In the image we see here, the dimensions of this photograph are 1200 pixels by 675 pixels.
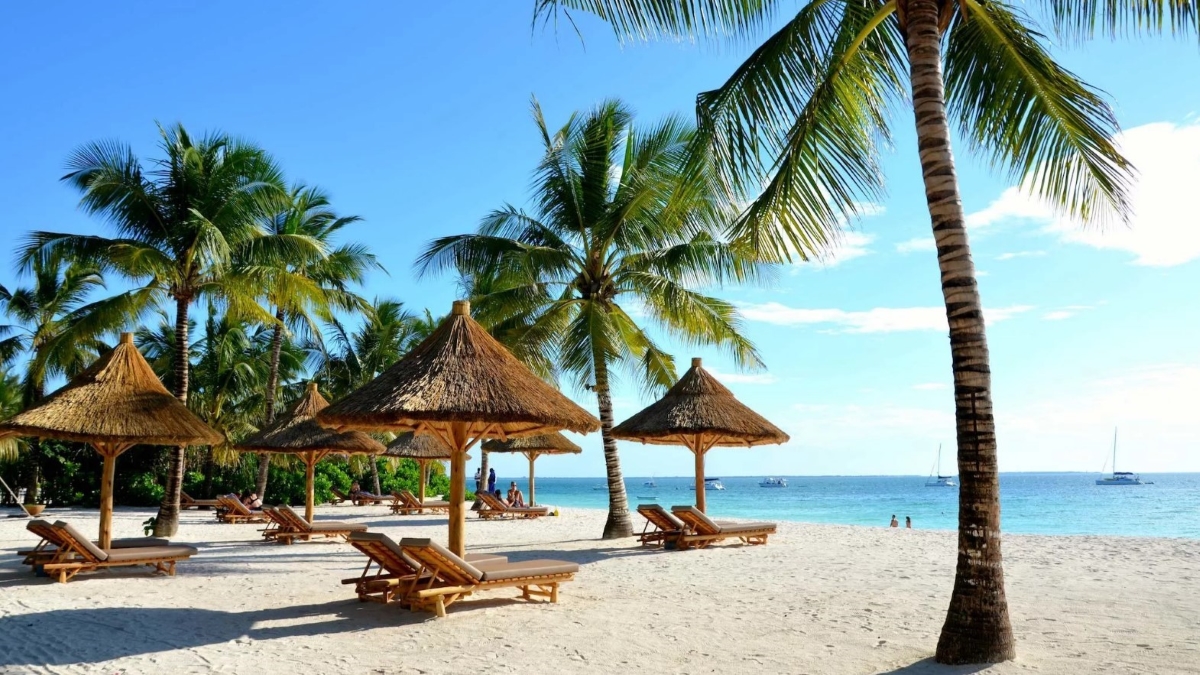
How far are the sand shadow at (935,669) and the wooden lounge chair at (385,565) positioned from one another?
3870 millimetres

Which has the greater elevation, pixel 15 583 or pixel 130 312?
pixel 130 312

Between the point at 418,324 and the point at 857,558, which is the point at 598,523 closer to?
the point at 857,558

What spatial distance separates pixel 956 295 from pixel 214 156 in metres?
13.2

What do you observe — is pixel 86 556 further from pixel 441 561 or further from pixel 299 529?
pixel 299 529

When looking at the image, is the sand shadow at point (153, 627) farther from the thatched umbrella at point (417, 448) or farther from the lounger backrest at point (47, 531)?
the thatched umbrella at point (417, 448)

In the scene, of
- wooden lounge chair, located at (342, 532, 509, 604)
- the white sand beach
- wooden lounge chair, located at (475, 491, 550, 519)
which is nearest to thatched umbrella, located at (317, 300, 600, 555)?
wooden lounge chair, located at (342, 532, 509, 604)

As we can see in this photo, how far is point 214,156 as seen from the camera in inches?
596

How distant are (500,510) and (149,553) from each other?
12060 mm

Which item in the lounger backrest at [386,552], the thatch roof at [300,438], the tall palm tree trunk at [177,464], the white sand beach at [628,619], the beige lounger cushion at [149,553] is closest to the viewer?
the white sand beach at [628,619]

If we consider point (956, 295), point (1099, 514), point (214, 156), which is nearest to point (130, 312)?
point (214, 156)

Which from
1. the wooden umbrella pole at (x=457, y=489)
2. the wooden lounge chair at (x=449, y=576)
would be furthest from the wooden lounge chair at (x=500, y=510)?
the wooden lounge chair at (x=449, y=576)

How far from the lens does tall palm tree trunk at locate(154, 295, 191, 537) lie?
14.7m

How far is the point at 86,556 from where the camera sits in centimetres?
957

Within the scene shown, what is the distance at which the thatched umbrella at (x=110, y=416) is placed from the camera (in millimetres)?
10586
